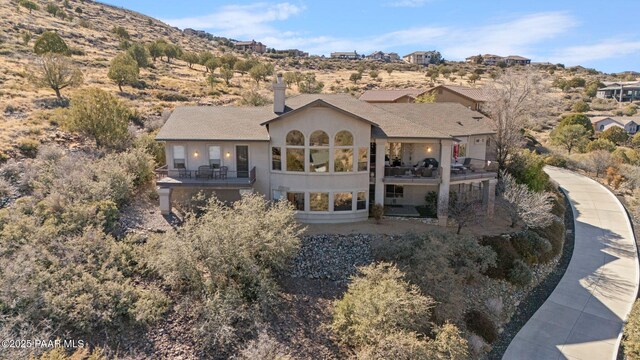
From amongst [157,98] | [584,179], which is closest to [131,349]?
[157,98]

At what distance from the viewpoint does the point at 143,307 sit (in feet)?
51.6

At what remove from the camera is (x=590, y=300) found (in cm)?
2134

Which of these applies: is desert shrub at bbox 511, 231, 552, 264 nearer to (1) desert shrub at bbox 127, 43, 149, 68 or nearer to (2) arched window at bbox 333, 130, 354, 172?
(2) arched window at bbox 333, 130, 354, 172

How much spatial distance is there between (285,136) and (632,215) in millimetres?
31162

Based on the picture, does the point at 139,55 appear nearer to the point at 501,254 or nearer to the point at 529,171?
the point at 529,171

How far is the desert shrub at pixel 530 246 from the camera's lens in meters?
23.6

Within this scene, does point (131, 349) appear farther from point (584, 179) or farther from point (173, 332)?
point (584, 179)

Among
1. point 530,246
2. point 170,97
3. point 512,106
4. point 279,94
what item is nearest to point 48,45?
point 170,97

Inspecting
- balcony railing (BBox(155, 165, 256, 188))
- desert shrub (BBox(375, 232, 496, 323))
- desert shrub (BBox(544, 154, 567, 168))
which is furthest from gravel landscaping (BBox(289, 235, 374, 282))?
desert shrub (BBox(544, 154, 567, 168))

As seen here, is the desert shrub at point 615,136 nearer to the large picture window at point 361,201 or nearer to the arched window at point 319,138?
the large picture window at point 361,201

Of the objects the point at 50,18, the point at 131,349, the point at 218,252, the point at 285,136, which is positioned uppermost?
the point at 50,18

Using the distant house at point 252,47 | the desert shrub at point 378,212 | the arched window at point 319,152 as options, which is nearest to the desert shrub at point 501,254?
the desert shrub at point 378,212

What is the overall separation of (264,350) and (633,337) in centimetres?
1631

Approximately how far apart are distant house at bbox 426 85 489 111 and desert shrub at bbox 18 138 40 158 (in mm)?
38148
